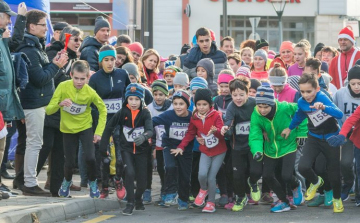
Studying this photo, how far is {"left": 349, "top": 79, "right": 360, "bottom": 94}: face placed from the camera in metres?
11.6

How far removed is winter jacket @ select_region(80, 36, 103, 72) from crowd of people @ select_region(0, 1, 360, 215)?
562 mm

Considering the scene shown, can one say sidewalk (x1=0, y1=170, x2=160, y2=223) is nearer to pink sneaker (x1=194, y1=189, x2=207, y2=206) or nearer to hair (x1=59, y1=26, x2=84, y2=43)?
pink sneaker (x1=194, y1=189, x2=207, y2=206)

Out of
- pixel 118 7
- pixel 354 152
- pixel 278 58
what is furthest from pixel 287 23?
pixel 354 152

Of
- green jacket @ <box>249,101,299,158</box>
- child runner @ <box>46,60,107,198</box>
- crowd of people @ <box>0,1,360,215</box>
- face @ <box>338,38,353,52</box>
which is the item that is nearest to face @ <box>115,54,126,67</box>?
crowd of people @ <box>0,1,360,215</box>

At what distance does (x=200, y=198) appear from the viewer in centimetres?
1150

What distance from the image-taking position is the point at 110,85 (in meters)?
12.1

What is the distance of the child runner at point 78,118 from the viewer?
11.4m

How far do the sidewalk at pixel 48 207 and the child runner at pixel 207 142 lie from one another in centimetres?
107

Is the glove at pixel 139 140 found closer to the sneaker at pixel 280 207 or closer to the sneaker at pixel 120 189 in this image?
the sneaker at pixel 120 189

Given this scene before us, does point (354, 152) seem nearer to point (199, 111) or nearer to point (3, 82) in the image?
point (199, 111)

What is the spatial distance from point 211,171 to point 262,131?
2.68 feet

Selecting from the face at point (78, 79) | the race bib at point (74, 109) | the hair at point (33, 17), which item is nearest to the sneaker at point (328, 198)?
the race bib at point (74, 109)

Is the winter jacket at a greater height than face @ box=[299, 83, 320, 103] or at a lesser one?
greater

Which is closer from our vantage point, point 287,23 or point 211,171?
point 211,171
